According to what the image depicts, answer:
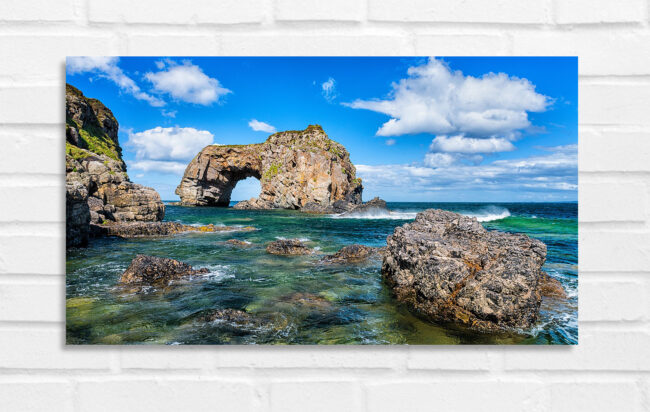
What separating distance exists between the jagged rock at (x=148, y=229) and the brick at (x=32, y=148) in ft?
1.97

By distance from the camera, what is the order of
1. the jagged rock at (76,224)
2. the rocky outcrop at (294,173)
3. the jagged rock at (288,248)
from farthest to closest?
the jagged rock at (288,248) < the rocky outcrop at (294,173) < the jagged rock at (76,224)

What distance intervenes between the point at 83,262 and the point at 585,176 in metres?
3.08

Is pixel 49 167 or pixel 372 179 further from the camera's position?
pixel 372 179

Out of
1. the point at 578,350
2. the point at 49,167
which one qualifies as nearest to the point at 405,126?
the point at 578,350

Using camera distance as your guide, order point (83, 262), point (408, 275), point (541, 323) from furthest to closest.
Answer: point (408, 275) < point (83, 262) < point (541, 323)

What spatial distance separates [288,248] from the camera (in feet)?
6.41

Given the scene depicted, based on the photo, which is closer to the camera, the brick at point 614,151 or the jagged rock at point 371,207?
the brick at point 614,151

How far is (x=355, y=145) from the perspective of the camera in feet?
5.36
